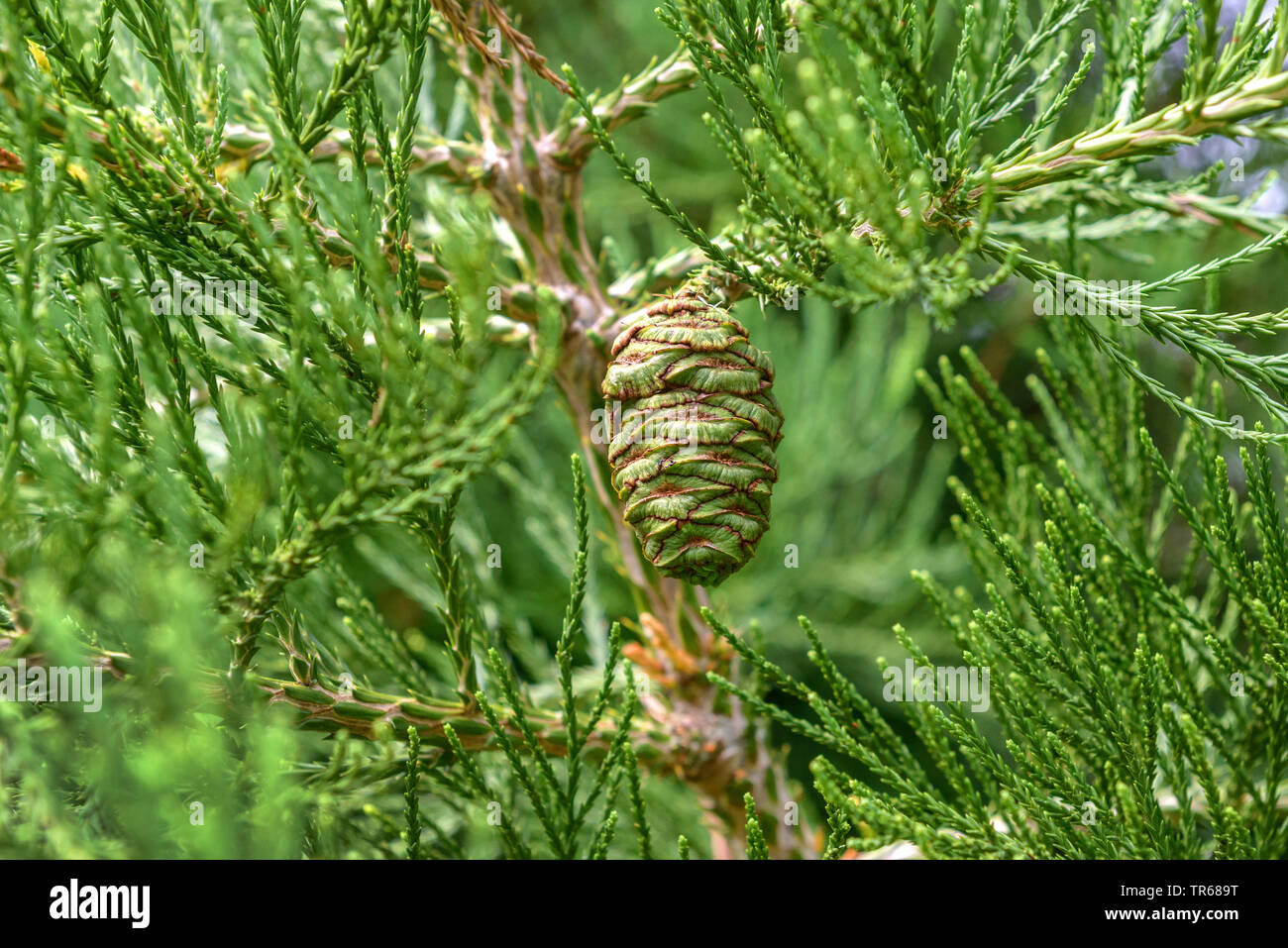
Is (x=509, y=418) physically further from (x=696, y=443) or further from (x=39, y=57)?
(x=39, y=57)

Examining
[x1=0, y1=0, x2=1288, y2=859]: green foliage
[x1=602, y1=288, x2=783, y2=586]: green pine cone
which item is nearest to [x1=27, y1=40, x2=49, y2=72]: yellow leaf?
[x1=0, y1=0, x2=1288, y2=859]: green foliage

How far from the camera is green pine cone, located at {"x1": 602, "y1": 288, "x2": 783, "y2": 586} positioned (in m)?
0.76

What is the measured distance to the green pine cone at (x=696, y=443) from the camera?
0.76 m

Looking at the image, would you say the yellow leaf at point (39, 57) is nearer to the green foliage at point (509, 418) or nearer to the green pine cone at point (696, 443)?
the green foliage at point (509, 418)

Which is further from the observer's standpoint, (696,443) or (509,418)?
(696,443)

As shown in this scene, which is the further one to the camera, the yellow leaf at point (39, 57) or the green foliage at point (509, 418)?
the yellow leaf at point (39, 57)

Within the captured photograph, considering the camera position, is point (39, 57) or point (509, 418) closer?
point (509, 418)

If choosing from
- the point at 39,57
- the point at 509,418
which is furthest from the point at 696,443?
the point at 39,57

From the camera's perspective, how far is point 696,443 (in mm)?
758

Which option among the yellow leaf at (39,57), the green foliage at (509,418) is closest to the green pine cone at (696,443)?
the green foliage at (509,418)

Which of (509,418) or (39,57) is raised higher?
(39,57)

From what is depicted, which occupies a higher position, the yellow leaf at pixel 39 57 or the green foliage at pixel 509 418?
the yellow leaf at pixel 39 57

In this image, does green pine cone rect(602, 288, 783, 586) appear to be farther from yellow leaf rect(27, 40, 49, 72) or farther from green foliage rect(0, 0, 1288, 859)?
yellow leaf rect(27, 40, 49, 72)
